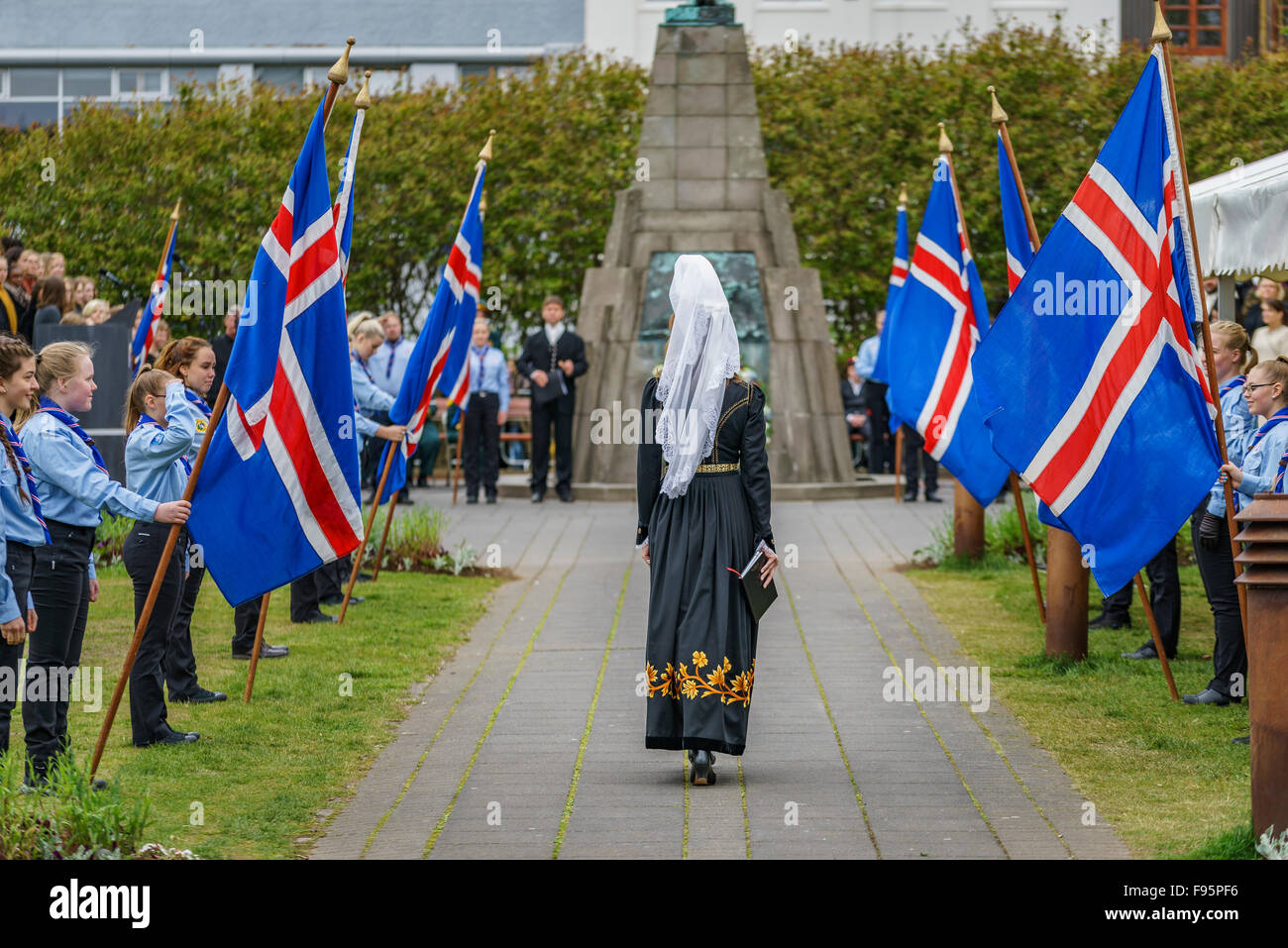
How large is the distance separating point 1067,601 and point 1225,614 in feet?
4.16

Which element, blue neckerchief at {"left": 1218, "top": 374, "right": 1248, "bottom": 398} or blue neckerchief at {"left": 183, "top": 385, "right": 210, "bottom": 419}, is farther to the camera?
blue neckerchief at {"left": 1218, "top": 374, "right": 1248, "bottom": 398}

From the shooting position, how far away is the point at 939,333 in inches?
499

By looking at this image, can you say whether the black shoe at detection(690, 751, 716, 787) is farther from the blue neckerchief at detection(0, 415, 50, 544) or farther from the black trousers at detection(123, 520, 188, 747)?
the blue neckerchief at detection(0, 415, 50, 544)

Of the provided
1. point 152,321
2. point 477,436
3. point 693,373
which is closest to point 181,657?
point 693,373

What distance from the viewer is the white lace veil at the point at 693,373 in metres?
7.32

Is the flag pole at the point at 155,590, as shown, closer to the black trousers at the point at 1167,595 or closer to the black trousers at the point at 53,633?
the black trousers at the point at 53,633

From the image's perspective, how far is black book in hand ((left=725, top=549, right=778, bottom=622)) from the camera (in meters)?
7.38

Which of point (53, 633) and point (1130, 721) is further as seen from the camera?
point (1130, 721)

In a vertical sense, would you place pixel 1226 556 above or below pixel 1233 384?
below

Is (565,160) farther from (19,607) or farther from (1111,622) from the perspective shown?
(19,607)

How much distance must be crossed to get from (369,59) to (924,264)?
118 feet

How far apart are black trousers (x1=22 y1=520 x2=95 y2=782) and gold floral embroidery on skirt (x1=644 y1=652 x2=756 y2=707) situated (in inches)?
94.0

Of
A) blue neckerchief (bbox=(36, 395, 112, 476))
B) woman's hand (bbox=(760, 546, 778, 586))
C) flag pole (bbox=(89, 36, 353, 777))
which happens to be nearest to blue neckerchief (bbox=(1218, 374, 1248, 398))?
woman's hand (bbox=(760, 546, 778, 586))

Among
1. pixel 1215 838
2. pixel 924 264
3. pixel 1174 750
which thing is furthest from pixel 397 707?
pixel 924 264
